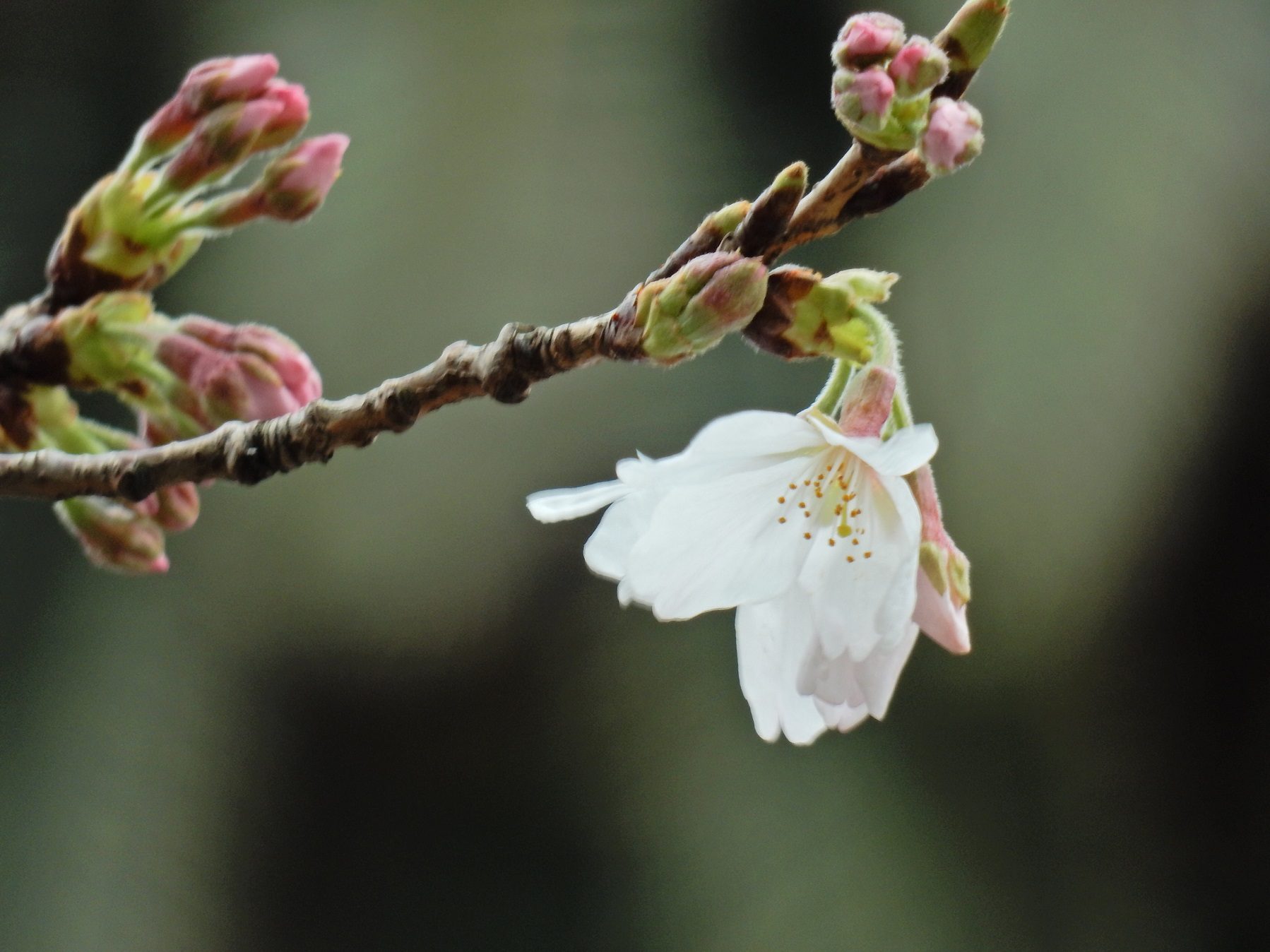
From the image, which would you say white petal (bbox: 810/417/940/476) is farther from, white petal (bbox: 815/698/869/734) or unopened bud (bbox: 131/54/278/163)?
unopened bud (bbox: 131/54/278/163)

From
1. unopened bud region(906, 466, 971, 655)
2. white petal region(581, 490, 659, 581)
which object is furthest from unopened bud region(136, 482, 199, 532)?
unopened bud region(906, 466, 971, 655)

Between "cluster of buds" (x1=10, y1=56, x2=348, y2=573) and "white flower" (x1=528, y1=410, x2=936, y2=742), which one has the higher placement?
"cluster of buds" (x1=10, y1=56, x2=348, y2=573)

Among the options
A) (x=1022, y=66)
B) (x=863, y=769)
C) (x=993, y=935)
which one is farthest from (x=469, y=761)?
(x=1022, y=66)

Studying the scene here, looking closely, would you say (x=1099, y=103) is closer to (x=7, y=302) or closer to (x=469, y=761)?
(x=469, y=761)

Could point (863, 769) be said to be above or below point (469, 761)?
below

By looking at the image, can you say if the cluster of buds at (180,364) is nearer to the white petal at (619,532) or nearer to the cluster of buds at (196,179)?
the cluster of buds at (196,179)

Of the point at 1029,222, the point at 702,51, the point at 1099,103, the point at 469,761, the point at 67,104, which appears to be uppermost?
the point at 67,104
